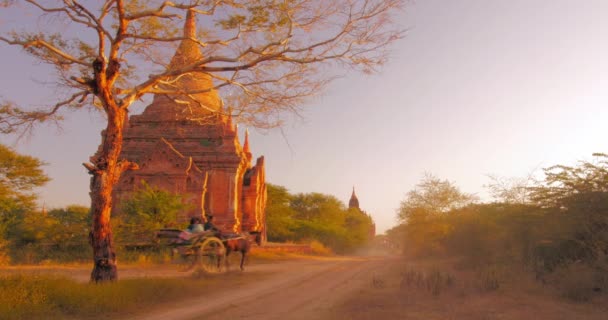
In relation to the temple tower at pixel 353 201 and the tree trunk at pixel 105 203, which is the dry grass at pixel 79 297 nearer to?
the tree trunk at pixel 105 203

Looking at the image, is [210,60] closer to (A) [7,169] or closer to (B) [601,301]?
(B) [601,301]

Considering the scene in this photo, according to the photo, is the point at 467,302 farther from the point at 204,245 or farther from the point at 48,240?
the point at 48,240

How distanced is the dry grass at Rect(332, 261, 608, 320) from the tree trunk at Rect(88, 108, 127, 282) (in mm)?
4540

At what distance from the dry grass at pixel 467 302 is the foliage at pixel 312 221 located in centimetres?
2423

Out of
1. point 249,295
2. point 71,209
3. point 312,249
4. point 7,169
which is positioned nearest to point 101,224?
point 249,295

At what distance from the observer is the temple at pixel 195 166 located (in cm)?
2102

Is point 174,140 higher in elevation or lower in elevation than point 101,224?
higher

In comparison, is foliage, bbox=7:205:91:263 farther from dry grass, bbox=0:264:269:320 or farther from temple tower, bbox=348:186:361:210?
temple tower, bbox=348:186:361:210

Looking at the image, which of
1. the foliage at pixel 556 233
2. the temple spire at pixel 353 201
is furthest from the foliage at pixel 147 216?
the temple spire at pixel 353 201

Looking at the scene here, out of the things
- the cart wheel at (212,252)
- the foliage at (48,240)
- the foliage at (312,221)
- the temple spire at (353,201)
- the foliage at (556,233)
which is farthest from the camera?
the temple spire at (353,201)

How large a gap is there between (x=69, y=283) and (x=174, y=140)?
17.6 metres

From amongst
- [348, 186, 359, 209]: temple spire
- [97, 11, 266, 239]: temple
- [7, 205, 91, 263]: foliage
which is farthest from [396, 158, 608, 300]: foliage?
[348, 186, 359, 209]: temple spire

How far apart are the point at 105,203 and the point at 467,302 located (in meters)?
6.89

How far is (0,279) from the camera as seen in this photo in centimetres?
639
